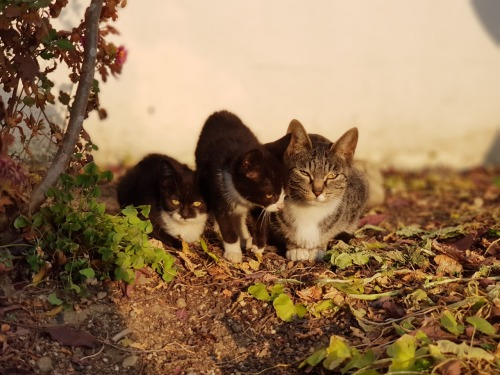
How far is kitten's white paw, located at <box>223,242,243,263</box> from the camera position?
4.38m

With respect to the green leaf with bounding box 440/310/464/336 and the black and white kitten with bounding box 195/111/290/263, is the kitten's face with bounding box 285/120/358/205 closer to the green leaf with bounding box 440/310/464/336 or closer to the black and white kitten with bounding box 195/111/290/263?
the black and white kitten with bounding box 195/111/290/263

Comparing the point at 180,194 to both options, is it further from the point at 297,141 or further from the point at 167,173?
the point at 297,141

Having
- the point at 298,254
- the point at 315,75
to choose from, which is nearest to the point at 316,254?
the point at 298,254

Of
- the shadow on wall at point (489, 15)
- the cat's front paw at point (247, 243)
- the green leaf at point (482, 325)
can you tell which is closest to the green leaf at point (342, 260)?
the cat's front paw at point (247, 243)

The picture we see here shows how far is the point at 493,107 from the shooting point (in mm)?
7719

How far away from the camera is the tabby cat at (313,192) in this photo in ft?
14.5

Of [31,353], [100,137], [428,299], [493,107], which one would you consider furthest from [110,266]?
[493,107]

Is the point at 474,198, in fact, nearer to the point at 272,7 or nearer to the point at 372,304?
the point at 272,7

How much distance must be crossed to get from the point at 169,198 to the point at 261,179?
0.62 m

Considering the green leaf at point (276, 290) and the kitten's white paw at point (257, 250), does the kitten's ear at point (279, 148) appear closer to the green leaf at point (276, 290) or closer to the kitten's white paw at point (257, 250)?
the kitten's white paw at point (257, 250)

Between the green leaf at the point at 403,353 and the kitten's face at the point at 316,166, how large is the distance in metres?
1.35

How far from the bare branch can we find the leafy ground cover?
0.38 metres

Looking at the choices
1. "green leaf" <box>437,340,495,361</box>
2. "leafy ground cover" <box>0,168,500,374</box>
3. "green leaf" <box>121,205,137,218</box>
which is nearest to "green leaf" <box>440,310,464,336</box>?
"leafy ground cover" <box>0,168,500,374</box>

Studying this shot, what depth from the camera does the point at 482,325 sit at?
10.8 feet
